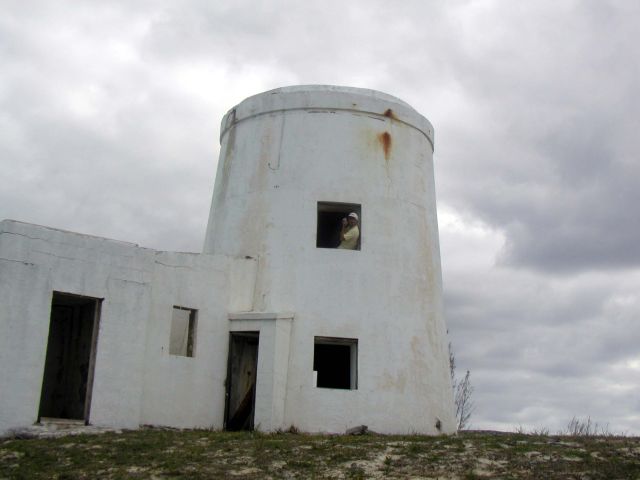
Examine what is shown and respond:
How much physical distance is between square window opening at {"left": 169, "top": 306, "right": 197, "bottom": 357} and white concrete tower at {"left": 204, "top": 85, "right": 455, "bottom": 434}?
0.97 meters

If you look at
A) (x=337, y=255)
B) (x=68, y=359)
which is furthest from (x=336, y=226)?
(x=68, y=359)

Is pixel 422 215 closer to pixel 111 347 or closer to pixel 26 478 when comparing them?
pixel 111 347

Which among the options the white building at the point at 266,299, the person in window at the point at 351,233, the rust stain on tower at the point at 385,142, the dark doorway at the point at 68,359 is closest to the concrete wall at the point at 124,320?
the white building at the point at 266,299

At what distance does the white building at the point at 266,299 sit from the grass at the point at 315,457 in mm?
1972

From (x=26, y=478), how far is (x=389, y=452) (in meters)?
6.18

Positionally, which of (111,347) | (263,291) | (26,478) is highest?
(263,291)

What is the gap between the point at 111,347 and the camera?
18.4m

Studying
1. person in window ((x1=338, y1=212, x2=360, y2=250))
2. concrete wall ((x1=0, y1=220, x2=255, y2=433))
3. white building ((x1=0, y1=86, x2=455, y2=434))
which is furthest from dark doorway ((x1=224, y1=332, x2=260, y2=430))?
person in window ((x1=338, y1=212, x2=360, y2=250))

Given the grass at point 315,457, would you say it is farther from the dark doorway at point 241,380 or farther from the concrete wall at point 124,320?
the dark doorway at point 241,380

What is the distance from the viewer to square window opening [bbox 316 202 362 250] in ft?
69.9

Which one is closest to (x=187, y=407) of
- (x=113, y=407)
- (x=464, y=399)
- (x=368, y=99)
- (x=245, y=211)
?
(x=113, y=407)

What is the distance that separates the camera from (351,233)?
2131 cm

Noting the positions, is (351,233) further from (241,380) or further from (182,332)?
(182,332)

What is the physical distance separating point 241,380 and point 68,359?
4.19 meters
